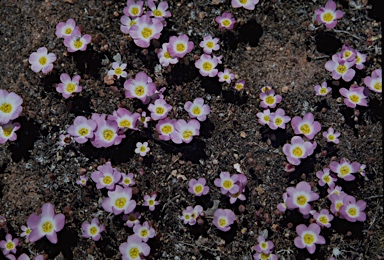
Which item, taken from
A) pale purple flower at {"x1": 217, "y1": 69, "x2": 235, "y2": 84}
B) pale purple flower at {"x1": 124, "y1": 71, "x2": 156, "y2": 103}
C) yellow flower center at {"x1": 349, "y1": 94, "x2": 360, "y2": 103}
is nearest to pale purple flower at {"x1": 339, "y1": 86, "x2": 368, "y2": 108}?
yellow flower center at {"x1": 349, "y1": 94, "x2": 360, "y2": 103}

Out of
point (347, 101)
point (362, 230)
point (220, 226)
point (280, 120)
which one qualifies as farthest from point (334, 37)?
point (220, 226)

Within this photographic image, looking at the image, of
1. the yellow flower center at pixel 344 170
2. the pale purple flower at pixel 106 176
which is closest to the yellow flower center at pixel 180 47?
the pale purple flower at pixel 106 176

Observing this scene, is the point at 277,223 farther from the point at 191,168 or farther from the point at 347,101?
the point at 347,101

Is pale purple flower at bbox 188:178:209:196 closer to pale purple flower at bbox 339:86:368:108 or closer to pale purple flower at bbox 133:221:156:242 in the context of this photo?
pale purple flower at bbox 133:221:156:242

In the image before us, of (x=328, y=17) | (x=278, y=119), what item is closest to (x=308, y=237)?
(x=278, y=119)

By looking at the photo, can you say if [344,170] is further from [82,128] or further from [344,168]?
[82,128]

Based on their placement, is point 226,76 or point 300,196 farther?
point 226,76

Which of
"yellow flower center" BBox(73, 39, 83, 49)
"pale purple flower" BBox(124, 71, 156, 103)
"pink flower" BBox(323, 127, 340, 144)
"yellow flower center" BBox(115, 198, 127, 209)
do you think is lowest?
"yellow flower center" BBox(115, 198, 127, 209)

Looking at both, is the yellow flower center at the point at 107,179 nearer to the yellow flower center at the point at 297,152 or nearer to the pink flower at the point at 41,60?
the pink flower at the point at 41,60
